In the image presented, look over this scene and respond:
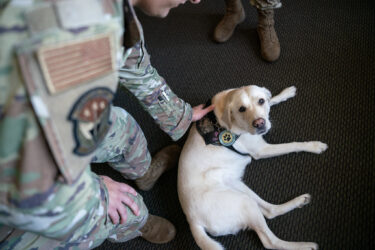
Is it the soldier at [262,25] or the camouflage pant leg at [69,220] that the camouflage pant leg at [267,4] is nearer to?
the soldier at [262,25]

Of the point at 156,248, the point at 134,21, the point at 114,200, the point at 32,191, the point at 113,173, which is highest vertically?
the point at 134,21

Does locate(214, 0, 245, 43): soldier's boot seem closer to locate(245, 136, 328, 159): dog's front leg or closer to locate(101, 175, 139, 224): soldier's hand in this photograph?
locate(245, 136, 328, 159): dog's front leg

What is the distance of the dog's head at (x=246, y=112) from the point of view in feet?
5.20

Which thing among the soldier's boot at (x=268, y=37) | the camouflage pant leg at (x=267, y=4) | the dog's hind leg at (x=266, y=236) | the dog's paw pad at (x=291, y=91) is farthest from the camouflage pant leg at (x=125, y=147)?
the camouflage pant leg at (x=267, y=4)

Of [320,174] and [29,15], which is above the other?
[29,15]

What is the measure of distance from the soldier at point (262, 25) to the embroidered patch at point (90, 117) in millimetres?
1685

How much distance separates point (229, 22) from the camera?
7.74 ft

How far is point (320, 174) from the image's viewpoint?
1648 millimetres

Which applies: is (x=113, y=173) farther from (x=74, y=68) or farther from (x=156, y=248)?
(x=74, y=68)

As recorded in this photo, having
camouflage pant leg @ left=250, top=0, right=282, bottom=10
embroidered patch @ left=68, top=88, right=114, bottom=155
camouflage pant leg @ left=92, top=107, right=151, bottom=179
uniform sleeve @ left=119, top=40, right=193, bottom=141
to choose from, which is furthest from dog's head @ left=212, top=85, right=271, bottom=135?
embroidered patch @ left=68, top=88, right=114, bottom=155

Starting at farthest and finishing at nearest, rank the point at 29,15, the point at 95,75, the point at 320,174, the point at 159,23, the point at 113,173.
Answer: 1. the point at 159,23
2. the point at 113,173
3. the point at 320,174
4. the point at 95,75
5. the point at 29,15

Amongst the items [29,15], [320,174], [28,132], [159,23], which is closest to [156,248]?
[320,174]

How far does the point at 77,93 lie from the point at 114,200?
0.62 m

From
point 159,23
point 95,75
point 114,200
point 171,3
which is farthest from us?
point 159,23
